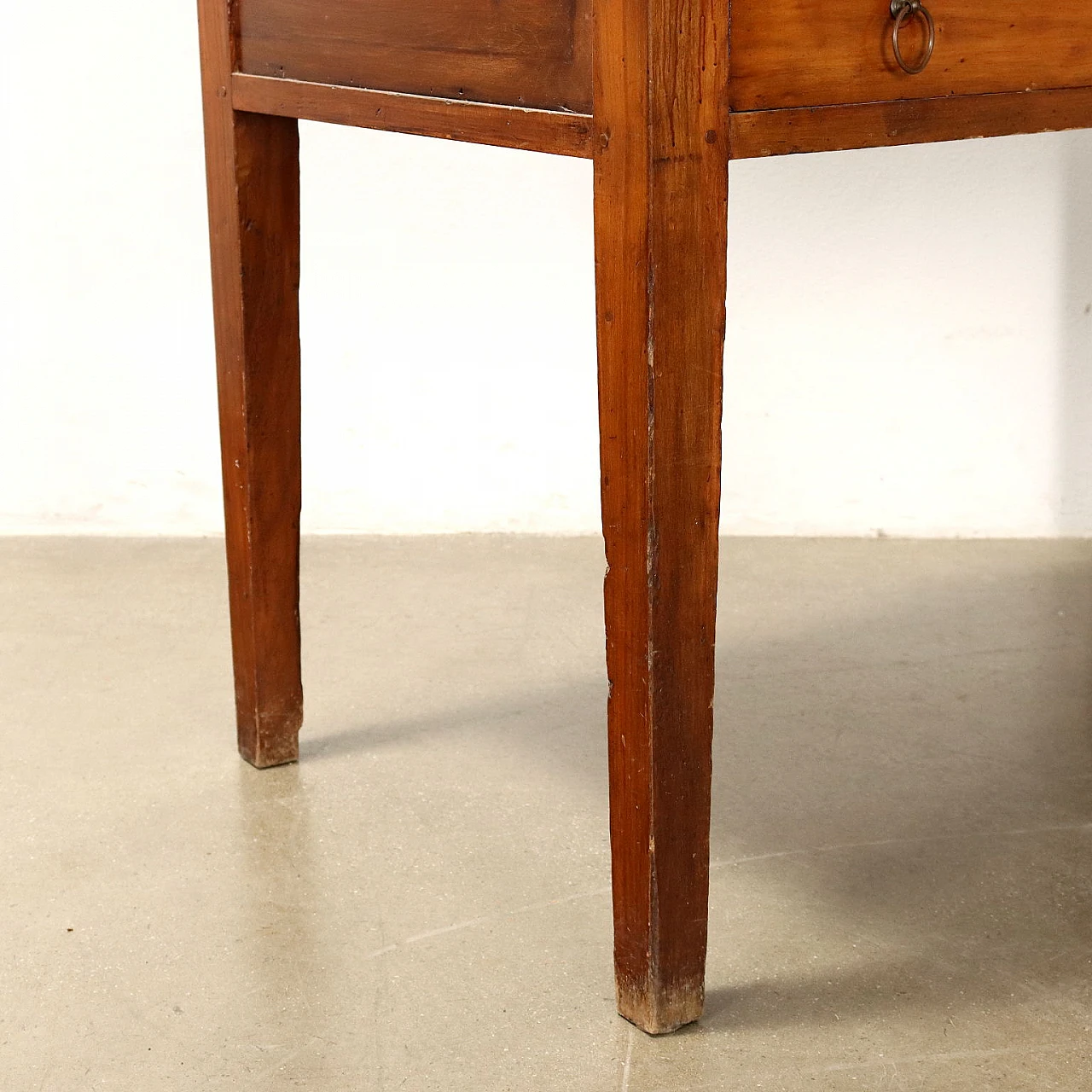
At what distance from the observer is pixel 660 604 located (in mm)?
1120

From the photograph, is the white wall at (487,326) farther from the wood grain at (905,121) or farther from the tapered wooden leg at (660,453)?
the tapered wooden leg at (660,453)

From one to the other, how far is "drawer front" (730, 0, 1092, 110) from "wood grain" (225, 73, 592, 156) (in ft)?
0.41

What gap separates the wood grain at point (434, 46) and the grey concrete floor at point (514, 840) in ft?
2.25

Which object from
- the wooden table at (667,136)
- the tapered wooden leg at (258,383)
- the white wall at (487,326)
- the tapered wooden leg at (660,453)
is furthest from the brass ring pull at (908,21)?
the white wall at (487,326)

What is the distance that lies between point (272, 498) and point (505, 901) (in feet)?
1.65

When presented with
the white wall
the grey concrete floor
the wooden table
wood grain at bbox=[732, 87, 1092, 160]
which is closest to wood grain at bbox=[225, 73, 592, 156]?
the wooden table

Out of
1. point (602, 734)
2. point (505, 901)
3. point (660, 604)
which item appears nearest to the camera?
point (660, 604)

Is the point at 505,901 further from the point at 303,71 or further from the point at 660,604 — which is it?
the point at 303,71

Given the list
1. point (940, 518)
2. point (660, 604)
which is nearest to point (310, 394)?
point (940, 518)

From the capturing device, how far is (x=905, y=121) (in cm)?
113

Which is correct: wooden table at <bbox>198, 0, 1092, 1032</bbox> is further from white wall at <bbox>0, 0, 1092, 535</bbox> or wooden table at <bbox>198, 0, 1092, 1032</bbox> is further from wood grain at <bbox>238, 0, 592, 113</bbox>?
white wall at <bbox>0, 0, 1092, 535</bbox>

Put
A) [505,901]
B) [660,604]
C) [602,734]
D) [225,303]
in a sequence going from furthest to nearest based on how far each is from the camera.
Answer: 1. [602,734]
2. [225,303]
3. [505,901]
4. [660,604]

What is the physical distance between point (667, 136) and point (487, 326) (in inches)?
56.3

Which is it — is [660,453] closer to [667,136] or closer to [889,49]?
[667,136]
